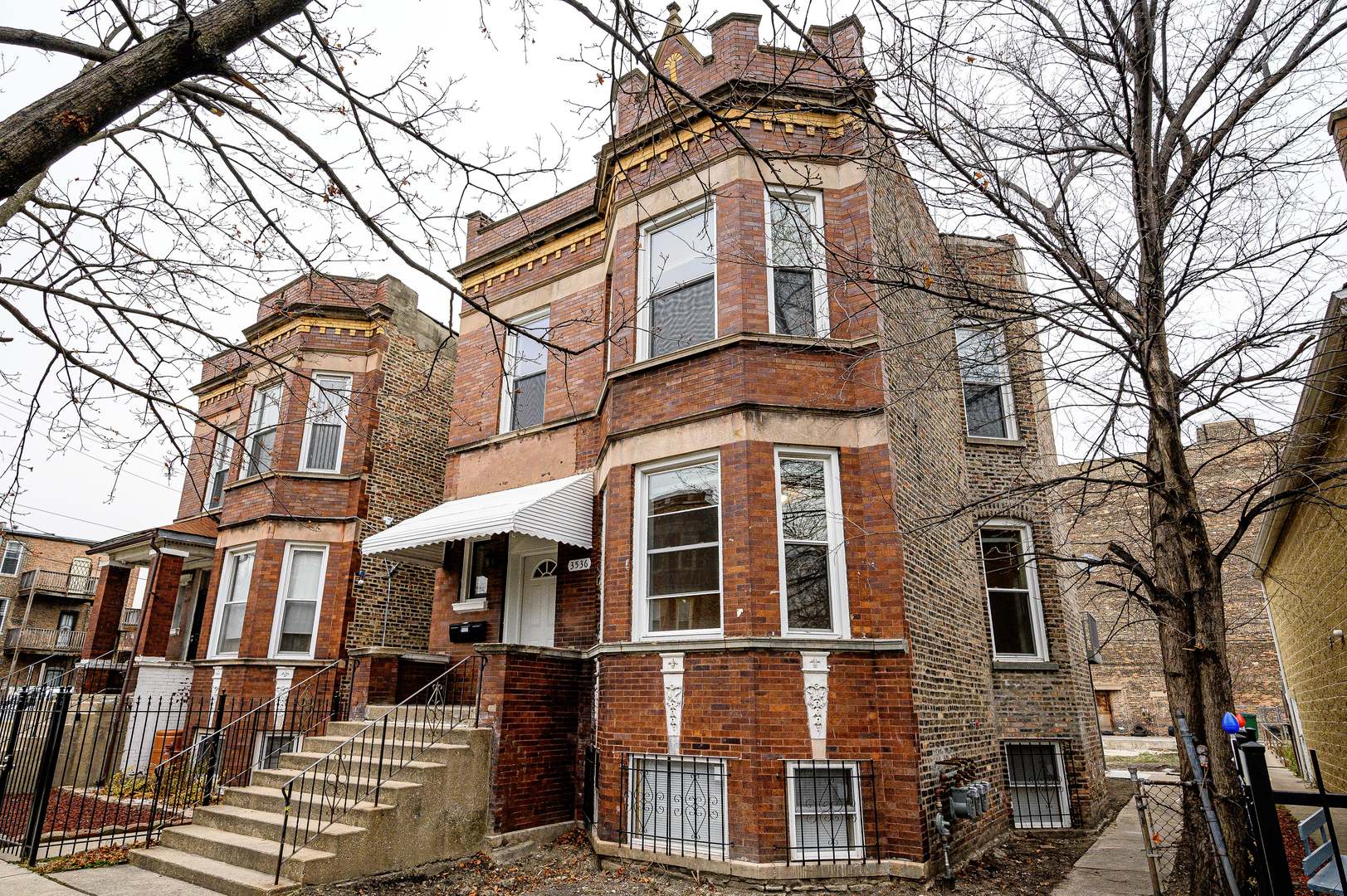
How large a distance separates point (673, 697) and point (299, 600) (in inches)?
392

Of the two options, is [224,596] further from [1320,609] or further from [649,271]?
[1320,609]

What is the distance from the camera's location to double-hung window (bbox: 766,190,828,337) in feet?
31.0

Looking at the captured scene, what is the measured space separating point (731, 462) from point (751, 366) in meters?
1.19

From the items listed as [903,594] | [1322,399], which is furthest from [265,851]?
[1322,399]

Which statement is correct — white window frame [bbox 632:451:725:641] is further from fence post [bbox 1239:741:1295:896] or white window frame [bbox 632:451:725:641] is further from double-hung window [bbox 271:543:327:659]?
double-hung window [bbox 271:543:327:659]

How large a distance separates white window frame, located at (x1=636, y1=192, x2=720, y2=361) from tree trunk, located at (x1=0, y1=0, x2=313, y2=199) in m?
5.99

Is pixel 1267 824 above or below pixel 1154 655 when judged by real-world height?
below

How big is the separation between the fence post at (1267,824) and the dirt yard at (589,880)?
148 inches

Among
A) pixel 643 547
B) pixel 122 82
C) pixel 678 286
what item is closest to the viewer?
pixel 122 82

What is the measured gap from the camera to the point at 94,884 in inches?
277

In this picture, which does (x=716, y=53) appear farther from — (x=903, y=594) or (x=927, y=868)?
(x=927, y=868)

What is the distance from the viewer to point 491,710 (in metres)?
8.81

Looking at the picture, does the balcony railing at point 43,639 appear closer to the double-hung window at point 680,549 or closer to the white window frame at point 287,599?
the white window frame at point 287,599

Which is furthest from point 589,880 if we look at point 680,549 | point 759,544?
point 759,544
